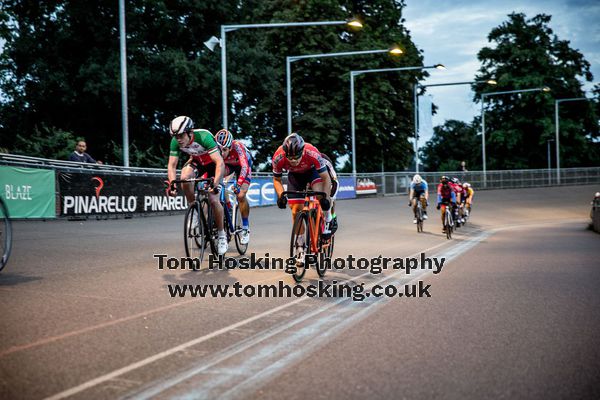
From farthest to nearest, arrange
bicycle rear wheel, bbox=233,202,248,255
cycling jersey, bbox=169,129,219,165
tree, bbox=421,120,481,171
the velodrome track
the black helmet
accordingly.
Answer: tree, bbox=421,120,481,171
bicycle rear wheel, bbox=233,202,248,255
cycling jersey, bbox=169,129,219,165
the black helmet
the velodrome track

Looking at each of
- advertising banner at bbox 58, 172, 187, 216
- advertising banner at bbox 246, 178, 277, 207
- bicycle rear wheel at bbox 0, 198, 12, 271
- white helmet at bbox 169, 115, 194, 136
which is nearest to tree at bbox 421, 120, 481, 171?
advertising banner at bbox 246, 178, 277, 207

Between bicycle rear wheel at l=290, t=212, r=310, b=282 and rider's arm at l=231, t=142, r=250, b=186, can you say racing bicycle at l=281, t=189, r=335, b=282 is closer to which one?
bicycle rear wheel at l=290, t=212, r=310, b=282

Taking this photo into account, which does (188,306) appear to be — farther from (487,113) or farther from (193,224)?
(487,113)

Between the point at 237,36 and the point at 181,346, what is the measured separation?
35.6m

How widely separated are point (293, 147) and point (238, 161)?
3280 millimetres

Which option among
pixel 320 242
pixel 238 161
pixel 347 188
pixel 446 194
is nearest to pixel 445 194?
pixel 446 194

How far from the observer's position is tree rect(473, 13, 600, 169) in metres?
64.0

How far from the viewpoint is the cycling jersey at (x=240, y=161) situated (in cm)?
1018

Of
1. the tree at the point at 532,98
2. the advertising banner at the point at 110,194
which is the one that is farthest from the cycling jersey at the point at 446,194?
the tree at the point at 532,98

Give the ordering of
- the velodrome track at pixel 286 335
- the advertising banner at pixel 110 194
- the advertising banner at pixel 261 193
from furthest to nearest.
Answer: the advertising banner at pixel 261 193
the advertising banner at pixel 110 194
the velodrome track at pixel 286 335

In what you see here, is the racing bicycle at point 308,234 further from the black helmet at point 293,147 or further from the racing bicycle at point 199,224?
the racing bicycle at point 199,224

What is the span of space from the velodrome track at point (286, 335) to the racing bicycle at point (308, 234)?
0.24m

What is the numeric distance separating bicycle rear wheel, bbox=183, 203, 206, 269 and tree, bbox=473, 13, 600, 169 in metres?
59.0

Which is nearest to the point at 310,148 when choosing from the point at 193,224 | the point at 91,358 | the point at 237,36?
the point at 193,224
